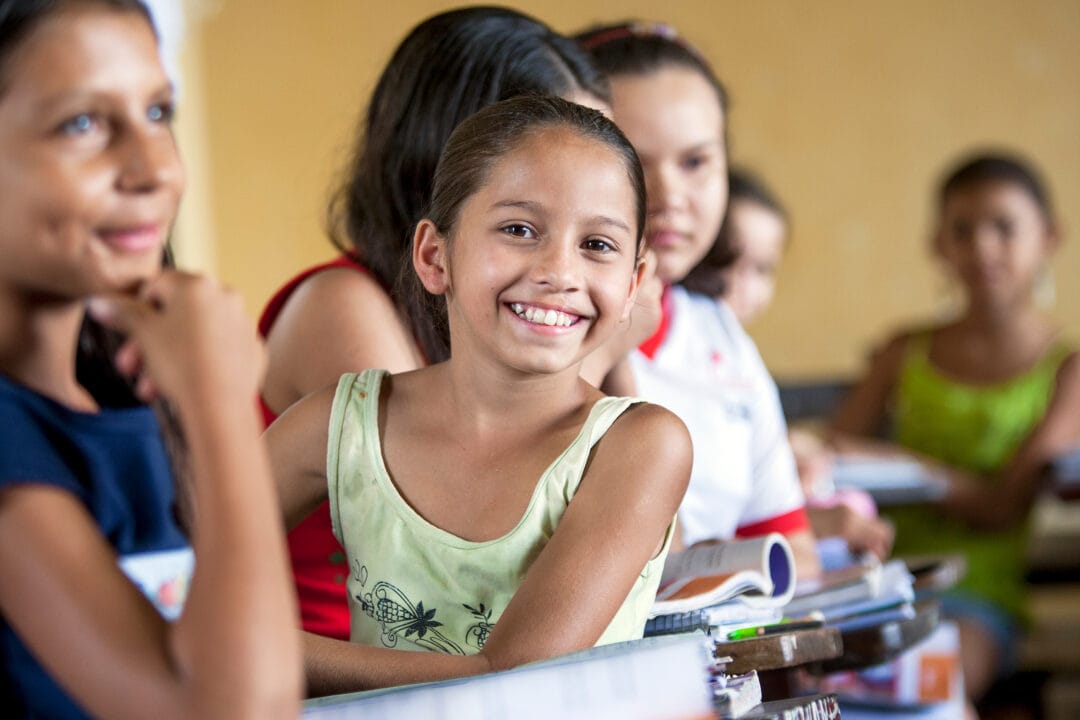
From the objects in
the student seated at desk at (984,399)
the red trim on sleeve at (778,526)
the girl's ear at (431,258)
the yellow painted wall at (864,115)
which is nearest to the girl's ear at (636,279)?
the girl's ear at (431,258)

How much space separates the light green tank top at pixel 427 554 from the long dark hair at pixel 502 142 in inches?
6.2

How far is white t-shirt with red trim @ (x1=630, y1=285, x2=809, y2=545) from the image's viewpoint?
1.49 m

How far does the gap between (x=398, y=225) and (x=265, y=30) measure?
3119 millimetres

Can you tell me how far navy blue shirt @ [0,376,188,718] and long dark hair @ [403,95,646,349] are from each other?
0.91ft

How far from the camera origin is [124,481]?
31.1 inches

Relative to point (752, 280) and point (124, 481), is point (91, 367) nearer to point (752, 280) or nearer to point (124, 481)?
point (124, 481)

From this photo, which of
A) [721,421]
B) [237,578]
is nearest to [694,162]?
[721,421]

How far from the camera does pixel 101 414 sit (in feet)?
2.53

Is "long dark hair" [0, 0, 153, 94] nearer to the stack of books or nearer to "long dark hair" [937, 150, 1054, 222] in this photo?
the stack of books

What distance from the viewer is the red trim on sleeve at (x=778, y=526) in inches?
60.6

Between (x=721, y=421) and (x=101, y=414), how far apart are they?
88 centimetres

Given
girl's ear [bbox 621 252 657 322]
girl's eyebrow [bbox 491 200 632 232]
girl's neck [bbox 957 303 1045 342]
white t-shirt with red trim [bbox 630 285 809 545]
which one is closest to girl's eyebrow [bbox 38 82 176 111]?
girl's eyebrow [bbox 491 200 632 232]

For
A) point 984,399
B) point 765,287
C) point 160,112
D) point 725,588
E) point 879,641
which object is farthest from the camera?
point 984,399

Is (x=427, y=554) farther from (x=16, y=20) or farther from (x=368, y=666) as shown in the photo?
(x=16, y=20)
